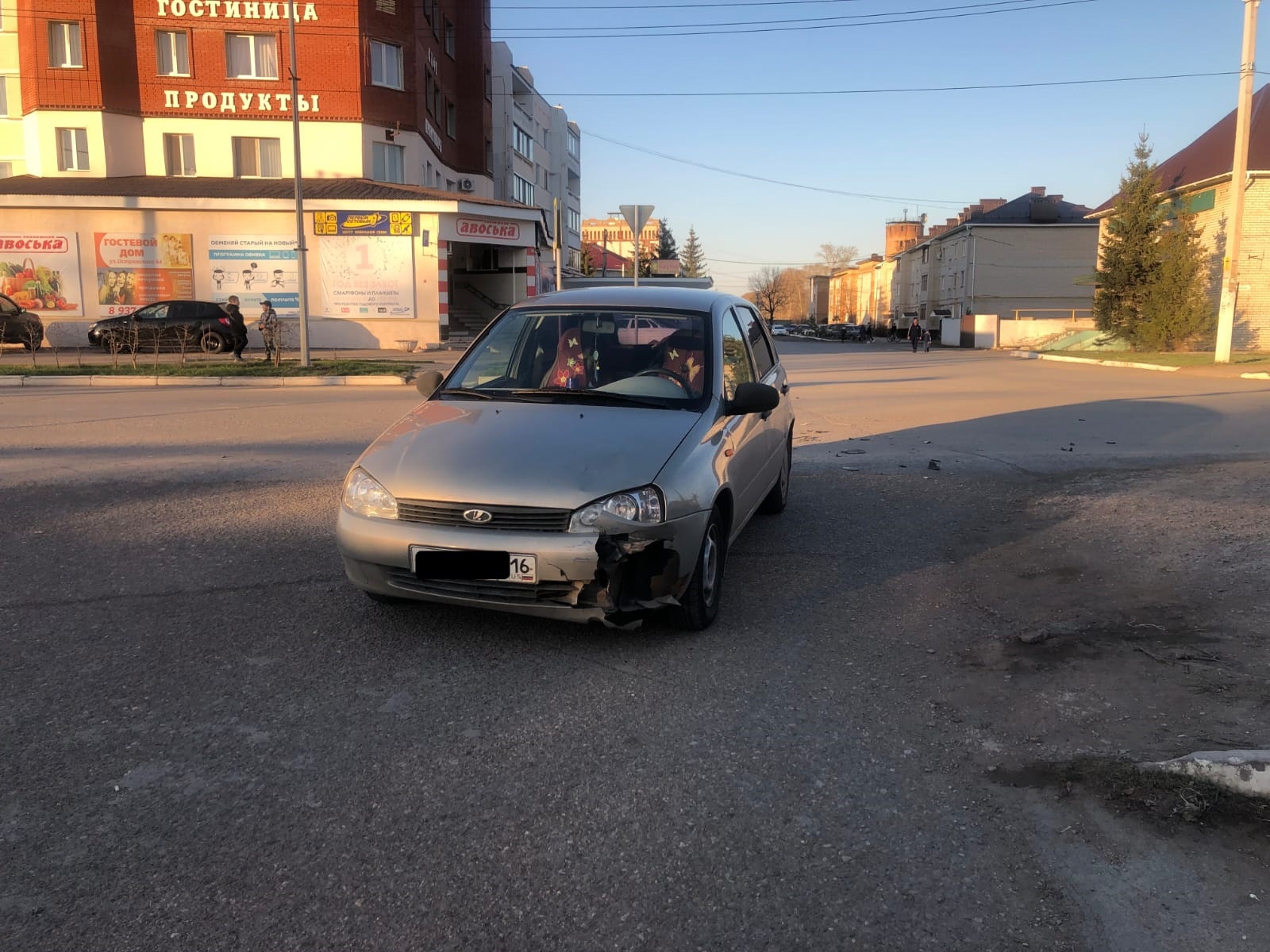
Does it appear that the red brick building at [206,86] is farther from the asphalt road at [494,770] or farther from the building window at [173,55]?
the asphalt road at [494,770]

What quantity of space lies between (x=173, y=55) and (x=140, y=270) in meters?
7.97

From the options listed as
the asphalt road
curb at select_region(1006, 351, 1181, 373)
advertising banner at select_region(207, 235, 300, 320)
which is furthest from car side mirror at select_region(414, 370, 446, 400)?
advertising banner at select_region(207, 235, 300, 320)

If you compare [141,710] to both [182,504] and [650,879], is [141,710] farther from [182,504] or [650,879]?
[182,504]

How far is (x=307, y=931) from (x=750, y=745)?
1663 millimetres

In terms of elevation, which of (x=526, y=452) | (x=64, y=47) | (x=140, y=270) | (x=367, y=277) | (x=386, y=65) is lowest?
(x=526, y=452)

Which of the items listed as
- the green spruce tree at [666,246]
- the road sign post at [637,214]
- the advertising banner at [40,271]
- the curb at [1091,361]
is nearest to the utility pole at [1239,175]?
the curb at [1091,361]

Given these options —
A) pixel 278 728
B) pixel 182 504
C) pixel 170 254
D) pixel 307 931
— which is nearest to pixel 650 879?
pixel 307 931

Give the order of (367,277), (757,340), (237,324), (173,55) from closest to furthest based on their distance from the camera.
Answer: (757,340), (237,324), (367,277), (173,55)

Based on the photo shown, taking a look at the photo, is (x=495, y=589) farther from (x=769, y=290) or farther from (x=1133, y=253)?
(x=769, y=290)

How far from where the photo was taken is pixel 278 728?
365cm

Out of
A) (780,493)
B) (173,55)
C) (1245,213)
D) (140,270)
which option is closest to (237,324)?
(140,270)

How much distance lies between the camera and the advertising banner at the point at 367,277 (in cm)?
2838

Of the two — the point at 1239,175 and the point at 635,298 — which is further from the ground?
the point at 1239,175

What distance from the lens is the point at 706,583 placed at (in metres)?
4.75
